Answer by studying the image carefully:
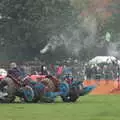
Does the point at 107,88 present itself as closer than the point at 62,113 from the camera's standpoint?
No

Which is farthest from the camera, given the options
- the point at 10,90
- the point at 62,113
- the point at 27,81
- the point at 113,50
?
the point at 113,50

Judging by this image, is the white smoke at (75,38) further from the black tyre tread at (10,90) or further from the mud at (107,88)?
the black tyre tread at (10,90)

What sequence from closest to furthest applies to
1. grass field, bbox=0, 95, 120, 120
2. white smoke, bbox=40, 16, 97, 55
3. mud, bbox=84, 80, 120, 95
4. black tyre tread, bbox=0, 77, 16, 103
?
grass field, bbox=0, 95, 120, 120 → black tyre tread, bbox=0, 77, 16, 103 → mud, bbox=84, 80, 120, 95 → white smoke, bbox=40, 16, 97, 55

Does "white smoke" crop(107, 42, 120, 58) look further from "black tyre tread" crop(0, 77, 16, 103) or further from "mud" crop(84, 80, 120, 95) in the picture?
"black tyre tread" crop(0, 77, 16, 103)

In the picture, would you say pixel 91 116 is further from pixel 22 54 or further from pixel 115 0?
pixel 115 0

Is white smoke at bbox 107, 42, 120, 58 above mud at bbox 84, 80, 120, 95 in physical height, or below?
above

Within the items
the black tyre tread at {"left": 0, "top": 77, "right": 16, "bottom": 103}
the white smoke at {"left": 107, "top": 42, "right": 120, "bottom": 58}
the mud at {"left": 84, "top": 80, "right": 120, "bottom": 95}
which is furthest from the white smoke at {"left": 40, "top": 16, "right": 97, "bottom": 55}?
the black tyre tread at {"left": 0, "top": 77, "right": 16, "bottom": 103}

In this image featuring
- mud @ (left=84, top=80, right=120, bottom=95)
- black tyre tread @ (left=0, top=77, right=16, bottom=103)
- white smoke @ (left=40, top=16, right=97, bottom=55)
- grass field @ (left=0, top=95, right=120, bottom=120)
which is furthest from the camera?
white smoke @ (left=40, top=16, right=97, bottom=55)

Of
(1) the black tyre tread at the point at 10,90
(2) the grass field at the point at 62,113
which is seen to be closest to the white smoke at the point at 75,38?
(1) the black tyre tread at the point at 10,90

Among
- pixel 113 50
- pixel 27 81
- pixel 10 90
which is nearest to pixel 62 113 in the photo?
pixel 10 90

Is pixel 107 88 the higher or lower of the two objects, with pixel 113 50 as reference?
lower

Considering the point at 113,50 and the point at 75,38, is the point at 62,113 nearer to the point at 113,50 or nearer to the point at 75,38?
the point at 75,38

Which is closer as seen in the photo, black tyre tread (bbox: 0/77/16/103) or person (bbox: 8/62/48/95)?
black tyre tread (bbox: 0/77/16/103)

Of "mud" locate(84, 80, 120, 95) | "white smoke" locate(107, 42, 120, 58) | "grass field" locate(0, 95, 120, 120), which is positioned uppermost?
Answer: "white smoke" locate(107, 42, 120, 58)
